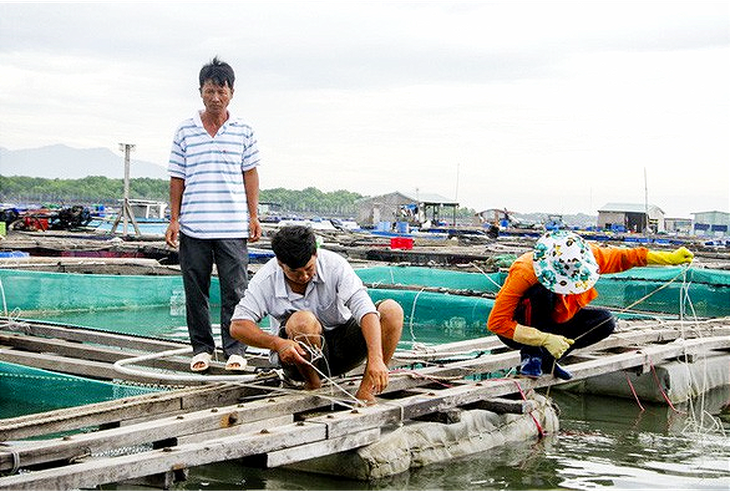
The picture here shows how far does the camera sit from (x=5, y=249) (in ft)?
48.5

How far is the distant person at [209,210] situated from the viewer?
17.4 ft

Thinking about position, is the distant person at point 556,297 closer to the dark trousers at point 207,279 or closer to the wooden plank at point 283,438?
the wooden plank at point 283,438

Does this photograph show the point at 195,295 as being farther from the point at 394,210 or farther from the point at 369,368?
the point at 394,210

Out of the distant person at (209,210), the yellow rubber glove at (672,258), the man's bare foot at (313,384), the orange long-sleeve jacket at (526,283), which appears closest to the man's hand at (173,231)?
the distant person at (209,210)

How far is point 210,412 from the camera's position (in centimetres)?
403

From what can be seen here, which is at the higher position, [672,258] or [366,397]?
[672,258]

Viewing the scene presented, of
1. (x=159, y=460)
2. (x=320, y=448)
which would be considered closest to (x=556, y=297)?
(x=320, y=448)

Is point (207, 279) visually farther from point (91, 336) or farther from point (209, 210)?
point (91, 336)

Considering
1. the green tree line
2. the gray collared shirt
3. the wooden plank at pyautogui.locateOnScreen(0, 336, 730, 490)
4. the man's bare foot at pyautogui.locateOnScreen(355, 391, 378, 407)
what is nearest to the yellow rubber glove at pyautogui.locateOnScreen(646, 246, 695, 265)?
the wooden plank at pyautogui.locateOnScreen(0, 336, 730, 490)

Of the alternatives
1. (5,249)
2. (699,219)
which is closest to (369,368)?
(5,249)

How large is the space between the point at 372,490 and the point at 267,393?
38.4 inches

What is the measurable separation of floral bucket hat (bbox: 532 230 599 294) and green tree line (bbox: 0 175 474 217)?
78.1 metres

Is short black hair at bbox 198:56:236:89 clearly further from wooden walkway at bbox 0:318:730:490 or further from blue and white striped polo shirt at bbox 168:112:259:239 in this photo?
wooden walkway at bbox 0:318:730:490

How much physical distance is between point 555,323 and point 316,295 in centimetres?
158
